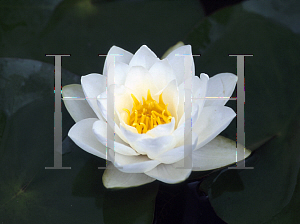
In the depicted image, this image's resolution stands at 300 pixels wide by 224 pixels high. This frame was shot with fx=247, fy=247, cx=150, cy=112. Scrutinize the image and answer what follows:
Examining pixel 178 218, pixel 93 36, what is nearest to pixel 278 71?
pixel 178 218

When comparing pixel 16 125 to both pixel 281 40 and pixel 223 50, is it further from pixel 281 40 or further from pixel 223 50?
pixel 281 40

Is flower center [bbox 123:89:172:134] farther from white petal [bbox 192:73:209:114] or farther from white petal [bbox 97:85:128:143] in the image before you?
white petal [bbox 192:73:209:114]

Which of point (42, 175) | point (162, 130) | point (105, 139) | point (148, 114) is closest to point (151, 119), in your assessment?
point (148, 114)

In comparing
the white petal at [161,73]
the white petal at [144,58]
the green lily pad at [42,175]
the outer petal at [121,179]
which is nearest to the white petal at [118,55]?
the white petal at [144,58]

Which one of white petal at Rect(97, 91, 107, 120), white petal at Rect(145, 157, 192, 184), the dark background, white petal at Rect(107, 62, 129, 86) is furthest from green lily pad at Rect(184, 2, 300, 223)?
white petal at Rect(97, 91, 107, 120)

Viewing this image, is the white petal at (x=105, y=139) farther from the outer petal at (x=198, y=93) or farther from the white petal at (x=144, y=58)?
the white petal at (x=144, y=58)

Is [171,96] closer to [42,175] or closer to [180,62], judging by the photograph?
[180,62]
